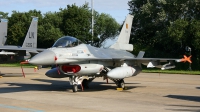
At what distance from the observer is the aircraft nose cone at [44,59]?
14.1m

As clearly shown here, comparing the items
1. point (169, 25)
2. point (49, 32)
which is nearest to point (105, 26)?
point (49, 32)

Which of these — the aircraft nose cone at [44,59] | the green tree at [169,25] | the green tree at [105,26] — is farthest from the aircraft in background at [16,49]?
the green tree at [105,26]

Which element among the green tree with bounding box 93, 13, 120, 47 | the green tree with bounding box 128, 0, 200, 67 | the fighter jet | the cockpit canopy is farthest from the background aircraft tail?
the green tree with bounding box 93, 13, 120, 47

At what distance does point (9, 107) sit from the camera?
1098cm

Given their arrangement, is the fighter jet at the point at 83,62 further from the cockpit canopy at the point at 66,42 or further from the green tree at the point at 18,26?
the green tree at the point at 18,26

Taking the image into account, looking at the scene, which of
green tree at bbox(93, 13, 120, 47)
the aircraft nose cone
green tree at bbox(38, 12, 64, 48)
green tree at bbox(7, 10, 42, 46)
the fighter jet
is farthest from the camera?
green tree at bbox(93, 13, 120, 47)

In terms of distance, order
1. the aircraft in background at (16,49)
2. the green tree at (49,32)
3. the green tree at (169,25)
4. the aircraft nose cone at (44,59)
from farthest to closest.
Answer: the green tree at (49,32) → the green tree at (169,25) → the aircraft in background at (16,49) → the aircraft nose cone at (44,59)

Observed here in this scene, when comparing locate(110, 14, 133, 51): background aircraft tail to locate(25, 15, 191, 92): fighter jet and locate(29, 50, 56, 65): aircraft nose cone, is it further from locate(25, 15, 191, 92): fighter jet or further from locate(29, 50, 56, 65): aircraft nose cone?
locate(29, 50, 56, 65): aircraft nose cone

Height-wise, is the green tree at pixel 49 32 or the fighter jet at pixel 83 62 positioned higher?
the green tree at pixel 49 32

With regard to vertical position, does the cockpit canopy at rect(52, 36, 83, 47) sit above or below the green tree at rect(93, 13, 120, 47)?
below

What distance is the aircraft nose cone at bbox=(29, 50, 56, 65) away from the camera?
1405 cm

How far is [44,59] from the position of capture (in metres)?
14.2

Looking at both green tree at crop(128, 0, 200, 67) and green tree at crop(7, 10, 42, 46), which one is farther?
green tree at crop(7, 10, 42, 46)

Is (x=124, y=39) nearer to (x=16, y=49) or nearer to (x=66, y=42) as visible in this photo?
(x=66, y=42)
